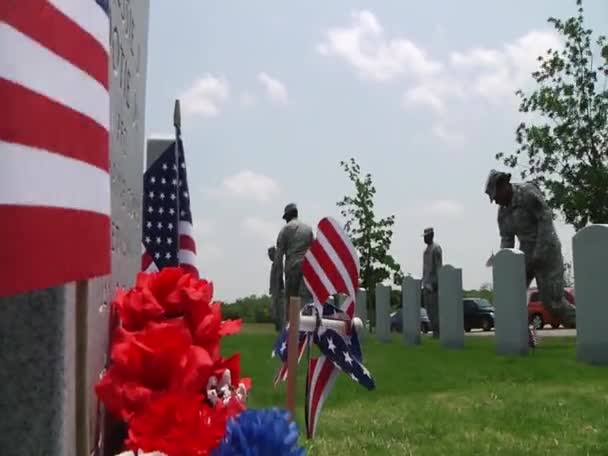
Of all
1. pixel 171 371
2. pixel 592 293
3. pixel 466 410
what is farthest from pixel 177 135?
pixel 592 293

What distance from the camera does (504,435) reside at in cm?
463

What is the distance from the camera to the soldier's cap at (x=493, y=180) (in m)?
11.2

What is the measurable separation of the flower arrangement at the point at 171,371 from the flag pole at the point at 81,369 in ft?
0.70

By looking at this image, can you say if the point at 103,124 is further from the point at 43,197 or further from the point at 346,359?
the point at 346,359

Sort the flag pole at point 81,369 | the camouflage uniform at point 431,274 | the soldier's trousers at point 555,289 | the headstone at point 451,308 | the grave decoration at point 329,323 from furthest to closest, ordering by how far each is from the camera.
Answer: the camouflage uniform at point 431,274
the headstone at point 451,308
the soldier's trousers at point 555,289
the grave decoration at point 329,323
the flag pole at point 81,369

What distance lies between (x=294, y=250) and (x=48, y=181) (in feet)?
34.1

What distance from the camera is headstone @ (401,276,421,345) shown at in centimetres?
1656

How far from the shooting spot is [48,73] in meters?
1.39

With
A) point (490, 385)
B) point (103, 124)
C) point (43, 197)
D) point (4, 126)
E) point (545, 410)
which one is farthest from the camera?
point (490, 385)

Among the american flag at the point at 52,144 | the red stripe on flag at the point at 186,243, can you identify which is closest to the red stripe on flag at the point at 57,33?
the american flag at the point at 52,144

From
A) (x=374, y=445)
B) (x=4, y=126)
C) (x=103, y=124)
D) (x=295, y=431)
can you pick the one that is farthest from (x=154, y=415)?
(x=374, y=445)

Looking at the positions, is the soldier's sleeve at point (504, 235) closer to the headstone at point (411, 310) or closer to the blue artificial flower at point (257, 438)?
the headstone at point (411, 310)

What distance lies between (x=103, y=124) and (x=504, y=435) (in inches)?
138

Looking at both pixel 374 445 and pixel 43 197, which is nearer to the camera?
pixel 43 197
